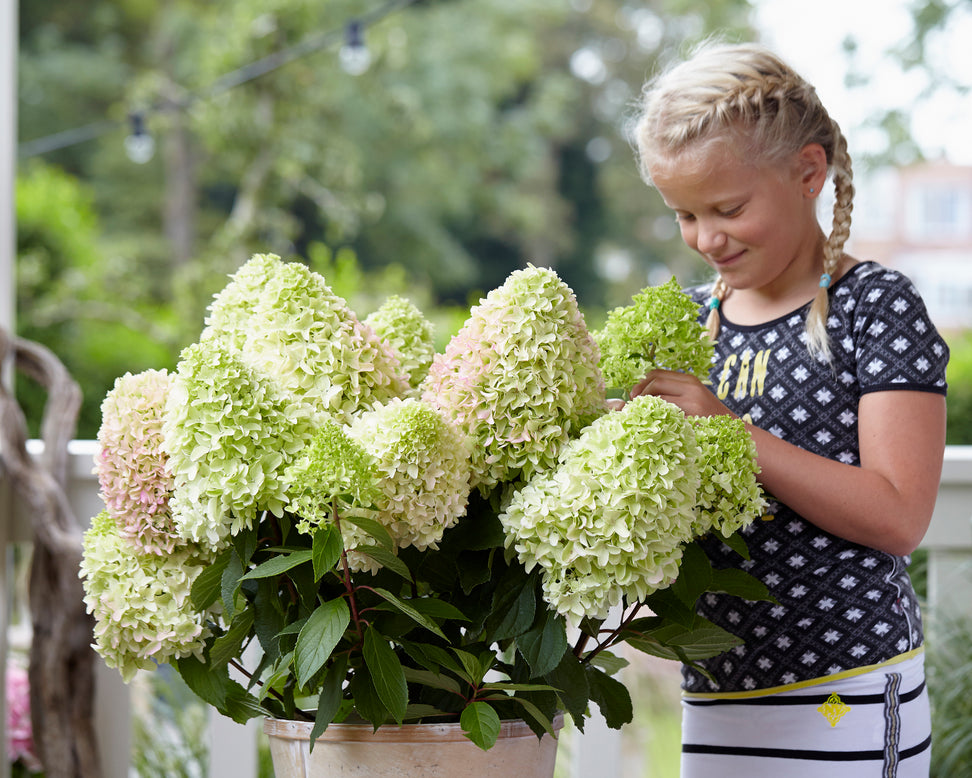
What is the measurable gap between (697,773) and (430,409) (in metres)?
0.57

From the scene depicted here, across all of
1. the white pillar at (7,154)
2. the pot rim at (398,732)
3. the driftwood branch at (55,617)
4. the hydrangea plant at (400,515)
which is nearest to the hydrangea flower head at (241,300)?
the hydrangea plant at (400,515)

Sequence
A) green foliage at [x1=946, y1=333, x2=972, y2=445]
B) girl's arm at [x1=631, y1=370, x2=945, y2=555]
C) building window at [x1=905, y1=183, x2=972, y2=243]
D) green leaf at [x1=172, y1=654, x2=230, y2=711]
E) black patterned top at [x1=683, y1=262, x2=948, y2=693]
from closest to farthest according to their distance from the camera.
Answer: green leaf at [x1=172, y1=654, x2=230, y2=711] → girl's arm at [x1=631, y1=370, x2=945, y2=555] → black patterned top at [x1=683, y1=262, x2=948, y2=693] → green foliage at [x1=946, y1=333, x2=972, y2=445] → building window at [x1=905, y1=183, x2=972, y2=243]

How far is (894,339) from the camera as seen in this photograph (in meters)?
0.90

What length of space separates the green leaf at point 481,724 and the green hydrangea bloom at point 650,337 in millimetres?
243

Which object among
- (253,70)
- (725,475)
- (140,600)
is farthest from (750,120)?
(253,70)

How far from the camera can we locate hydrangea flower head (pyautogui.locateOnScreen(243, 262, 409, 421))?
0.65 m

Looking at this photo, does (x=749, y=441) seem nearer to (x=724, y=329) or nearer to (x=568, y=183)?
(x=724, y=329)

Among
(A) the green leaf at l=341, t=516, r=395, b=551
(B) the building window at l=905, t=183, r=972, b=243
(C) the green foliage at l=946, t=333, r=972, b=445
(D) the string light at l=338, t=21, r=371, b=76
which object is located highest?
(B) the building window at l=905, t=183, r=972, b=243

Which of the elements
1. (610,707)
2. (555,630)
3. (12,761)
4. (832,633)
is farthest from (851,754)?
(12,761)

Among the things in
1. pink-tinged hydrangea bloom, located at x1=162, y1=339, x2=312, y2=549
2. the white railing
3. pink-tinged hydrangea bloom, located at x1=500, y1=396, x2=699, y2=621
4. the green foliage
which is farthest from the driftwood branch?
the green foliage

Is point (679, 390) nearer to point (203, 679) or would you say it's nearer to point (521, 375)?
point (521, 375)

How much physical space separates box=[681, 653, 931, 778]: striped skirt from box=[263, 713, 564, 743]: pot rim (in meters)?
0.38

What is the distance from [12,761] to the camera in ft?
5.13

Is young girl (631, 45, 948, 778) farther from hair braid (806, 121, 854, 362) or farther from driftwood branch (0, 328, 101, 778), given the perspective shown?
driftwood branch (0, 328, 101, 778)
